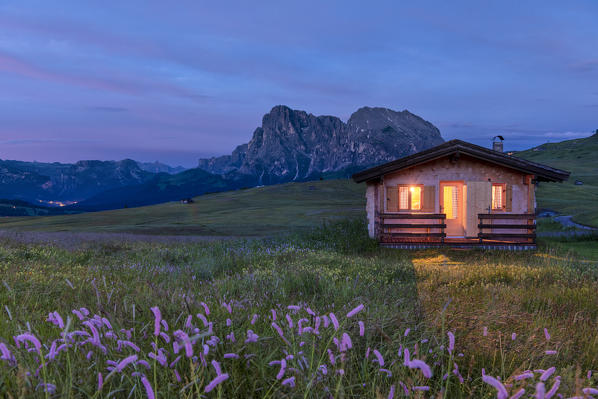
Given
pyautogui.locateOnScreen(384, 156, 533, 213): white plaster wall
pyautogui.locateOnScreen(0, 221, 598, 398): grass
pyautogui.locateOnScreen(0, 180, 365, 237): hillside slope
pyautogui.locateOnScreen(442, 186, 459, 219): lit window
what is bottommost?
pyautogui.locateOnScreen(0, 180, 365, 237): hillside slope

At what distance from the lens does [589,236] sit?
2108 centimetres

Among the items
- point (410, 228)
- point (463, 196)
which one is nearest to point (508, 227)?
point (463, 196)

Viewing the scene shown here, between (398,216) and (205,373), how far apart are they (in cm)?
1798

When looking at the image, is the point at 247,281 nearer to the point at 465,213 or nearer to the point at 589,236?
the point at 465,213

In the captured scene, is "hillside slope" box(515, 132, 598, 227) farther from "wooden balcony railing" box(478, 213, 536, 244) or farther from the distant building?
the distant building

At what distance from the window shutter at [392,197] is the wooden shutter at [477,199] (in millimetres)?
3615

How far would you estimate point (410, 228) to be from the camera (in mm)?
19531

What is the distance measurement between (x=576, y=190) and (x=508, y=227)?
64.7 meters

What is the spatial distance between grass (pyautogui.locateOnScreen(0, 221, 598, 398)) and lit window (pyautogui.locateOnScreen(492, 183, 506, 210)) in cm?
1152

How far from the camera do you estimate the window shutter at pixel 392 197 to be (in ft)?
65.0

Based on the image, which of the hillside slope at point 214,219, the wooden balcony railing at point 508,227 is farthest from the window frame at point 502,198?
the hillside slope at point 214,219

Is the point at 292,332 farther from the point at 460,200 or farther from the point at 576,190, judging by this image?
the point at 576,190

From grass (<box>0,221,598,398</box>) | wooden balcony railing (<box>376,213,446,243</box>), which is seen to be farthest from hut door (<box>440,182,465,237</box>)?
grass (<box>0,221,598,398</box>)

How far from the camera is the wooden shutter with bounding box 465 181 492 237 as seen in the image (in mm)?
19078
